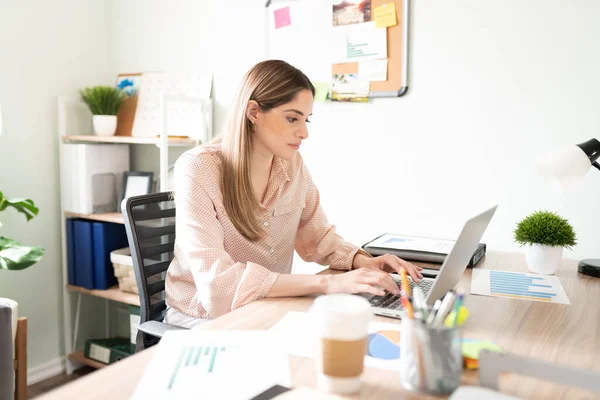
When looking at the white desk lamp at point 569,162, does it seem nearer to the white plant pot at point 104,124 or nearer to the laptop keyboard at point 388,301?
the laptop keyboard at point 388,301

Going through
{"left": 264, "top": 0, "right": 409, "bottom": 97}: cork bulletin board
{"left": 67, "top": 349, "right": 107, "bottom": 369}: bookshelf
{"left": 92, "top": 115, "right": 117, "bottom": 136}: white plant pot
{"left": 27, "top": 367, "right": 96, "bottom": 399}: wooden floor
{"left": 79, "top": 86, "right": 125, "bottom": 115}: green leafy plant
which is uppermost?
{"left": 264, "top": 0, "right": 409, "bottom": 97}: cork bulletin board

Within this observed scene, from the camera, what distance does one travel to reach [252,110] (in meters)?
1.46

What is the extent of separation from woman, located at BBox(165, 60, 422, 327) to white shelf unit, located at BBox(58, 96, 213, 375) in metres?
0.87

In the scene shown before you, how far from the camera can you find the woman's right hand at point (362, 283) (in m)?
1.15

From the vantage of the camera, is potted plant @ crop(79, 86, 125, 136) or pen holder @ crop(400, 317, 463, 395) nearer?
pen holder @ crop(400, 317, 463, 395)

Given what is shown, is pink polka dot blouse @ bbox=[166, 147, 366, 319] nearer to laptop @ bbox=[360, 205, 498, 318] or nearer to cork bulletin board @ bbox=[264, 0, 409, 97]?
laptop @ bbox=[360, 205, 498, 318]

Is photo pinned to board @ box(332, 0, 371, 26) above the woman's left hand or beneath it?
above

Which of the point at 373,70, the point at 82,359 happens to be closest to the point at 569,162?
the point at 373,70

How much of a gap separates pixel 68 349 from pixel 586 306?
2360mm

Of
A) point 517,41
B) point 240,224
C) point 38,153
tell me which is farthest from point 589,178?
point 38,153

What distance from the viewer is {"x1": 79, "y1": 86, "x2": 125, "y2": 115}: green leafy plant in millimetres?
2545

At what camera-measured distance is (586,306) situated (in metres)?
1.17

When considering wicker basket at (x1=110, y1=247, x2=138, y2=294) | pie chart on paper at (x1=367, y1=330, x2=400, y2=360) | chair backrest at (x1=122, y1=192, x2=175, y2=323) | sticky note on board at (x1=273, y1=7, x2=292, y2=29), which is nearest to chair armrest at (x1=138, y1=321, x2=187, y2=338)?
chair backrest at (x1=122, y1=192, x2=175, y2=323)

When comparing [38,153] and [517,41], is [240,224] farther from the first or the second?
[38,153]
